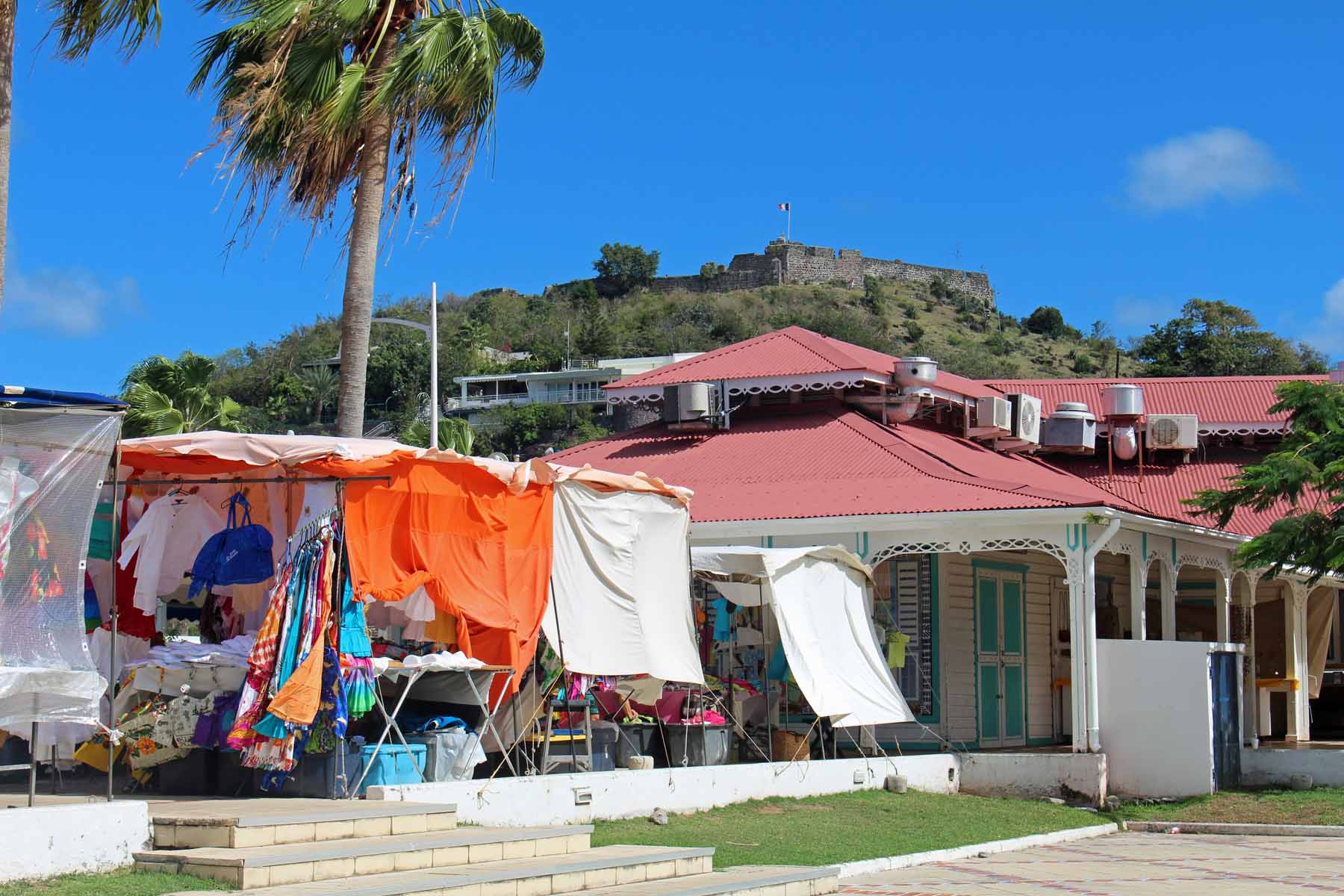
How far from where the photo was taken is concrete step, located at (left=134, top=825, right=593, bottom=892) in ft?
27.1

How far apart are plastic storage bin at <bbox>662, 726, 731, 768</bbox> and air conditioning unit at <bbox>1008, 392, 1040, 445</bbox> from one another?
952cm

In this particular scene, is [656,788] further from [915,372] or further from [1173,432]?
[1173,432]

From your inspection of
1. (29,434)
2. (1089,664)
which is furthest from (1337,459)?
(29,434)

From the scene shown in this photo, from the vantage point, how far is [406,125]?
52.9 ft

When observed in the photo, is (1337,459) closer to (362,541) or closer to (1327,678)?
(1327,678)

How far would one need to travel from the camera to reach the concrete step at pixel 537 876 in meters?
8.17

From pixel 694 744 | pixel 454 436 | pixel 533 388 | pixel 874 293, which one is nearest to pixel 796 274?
pixel 874 293

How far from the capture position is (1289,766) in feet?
57.7

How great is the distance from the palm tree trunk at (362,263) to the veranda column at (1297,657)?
14027 millimetres

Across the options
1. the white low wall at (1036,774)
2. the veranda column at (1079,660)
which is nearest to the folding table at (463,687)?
the white low wall at (1036,774)

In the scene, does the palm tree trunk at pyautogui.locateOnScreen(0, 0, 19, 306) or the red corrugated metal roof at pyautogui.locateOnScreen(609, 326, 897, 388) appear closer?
the palm tree trunk at pyautogui.locateOnScreen(0, 0, 19, 306)

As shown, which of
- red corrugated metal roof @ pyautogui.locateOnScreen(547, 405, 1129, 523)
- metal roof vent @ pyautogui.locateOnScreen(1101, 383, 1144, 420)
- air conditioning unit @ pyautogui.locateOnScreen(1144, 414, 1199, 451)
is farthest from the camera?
metal roof vent @ pyautogui.locateOnScreen(1101, 383, 1144, 420)

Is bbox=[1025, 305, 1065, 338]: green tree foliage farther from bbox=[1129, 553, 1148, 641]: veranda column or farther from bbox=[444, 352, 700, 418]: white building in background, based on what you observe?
bbox=[1129, 553, 1148, 641]: veranda column

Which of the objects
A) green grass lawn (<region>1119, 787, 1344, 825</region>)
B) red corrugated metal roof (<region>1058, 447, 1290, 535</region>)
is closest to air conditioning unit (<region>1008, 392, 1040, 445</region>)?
red corrugated metal roof (<region>1058, 447, 1290, 535</region>)
